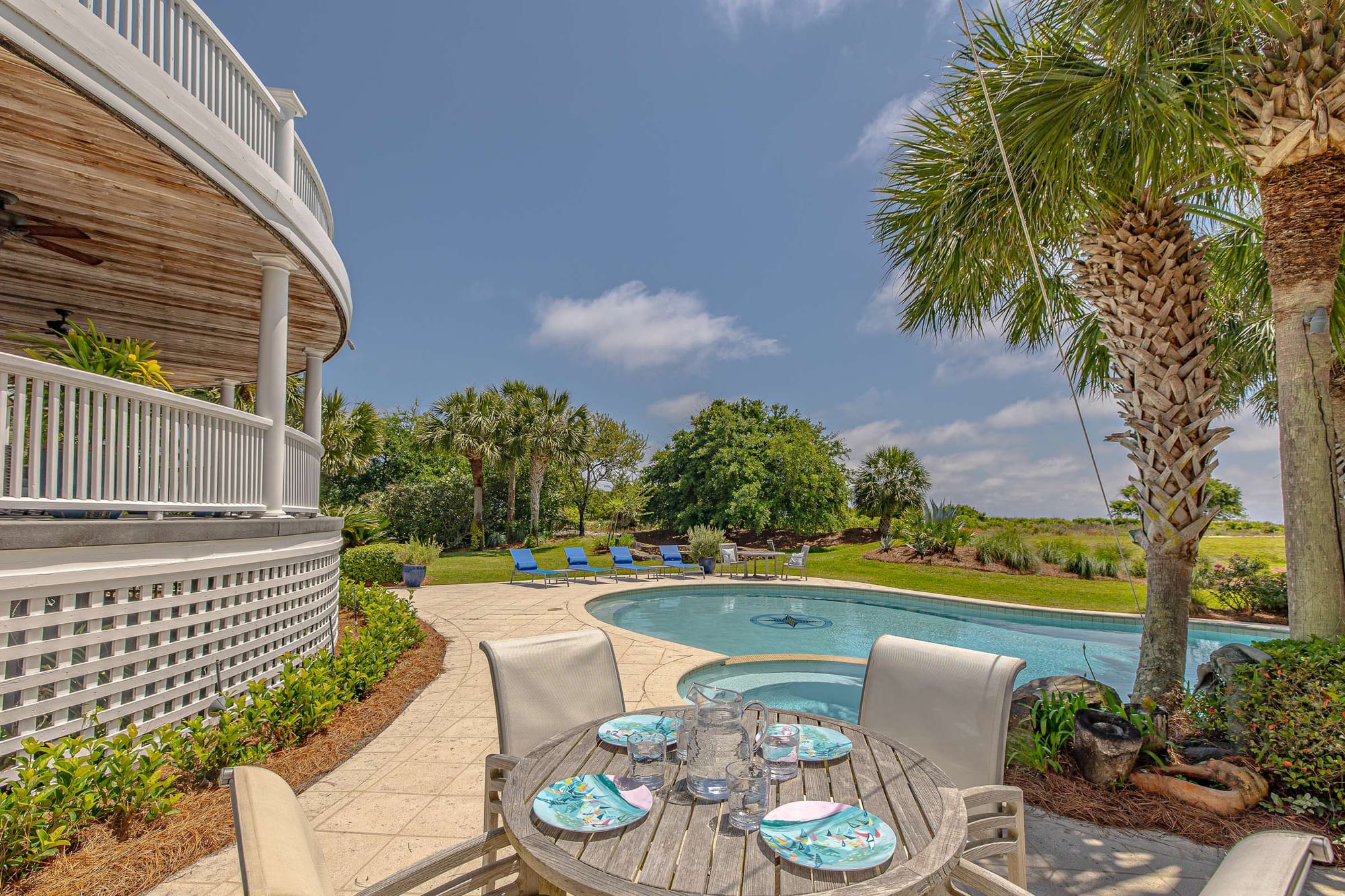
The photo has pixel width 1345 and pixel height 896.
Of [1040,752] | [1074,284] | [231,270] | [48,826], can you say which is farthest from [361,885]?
[1074,284]

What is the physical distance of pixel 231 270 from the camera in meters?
6.18

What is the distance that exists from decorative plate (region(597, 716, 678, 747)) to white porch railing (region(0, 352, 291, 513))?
335cm

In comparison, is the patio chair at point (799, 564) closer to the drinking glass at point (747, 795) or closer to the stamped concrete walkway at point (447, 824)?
the stamped concrete walkway at point (447, 824)

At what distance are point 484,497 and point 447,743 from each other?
22.3m

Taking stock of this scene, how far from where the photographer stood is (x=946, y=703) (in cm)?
283

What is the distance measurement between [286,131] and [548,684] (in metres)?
5.83

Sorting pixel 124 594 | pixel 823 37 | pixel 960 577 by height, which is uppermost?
pixel 823 37

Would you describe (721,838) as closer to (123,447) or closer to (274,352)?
(123,447)

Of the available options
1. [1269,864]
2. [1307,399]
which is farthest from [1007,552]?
[1269,864]

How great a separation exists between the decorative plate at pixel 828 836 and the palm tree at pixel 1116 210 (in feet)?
14.2

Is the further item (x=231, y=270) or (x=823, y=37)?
(x=823, y=37)

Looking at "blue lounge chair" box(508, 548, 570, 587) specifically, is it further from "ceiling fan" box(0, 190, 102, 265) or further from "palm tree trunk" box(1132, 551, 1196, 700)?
"palm tree trunk" box(1132, 551, 1196, 700)

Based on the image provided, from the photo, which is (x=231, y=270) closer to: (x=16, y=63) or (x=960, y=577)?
(x=16, y=63)

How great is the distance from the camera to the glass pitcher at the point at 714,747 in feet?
6.08
